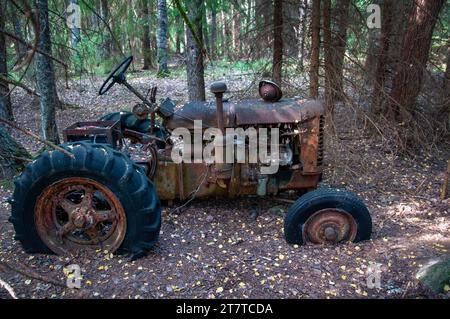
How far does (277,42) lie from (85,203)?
443 centimetres

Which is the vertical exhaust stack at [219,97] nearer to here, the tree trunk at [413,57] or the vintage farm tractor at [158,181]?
the vintage farm tractor at [158,181]

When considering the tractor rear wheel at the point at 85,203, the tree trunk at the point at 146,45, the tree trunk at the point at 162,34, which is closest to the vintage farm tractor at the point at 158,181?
the tractor rear wheel at the point at 85,203

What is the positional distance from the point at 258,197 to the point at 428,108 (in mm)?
3721

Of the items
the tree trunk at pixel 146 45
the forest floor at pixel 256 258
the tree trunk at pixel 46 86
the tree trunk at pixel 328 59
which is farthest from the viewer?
the tree trunk at pixel 146 45

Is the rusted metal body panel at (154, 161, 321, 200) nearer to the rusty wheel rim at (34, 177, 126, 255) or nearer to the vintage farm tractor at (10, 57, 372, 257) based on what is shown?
the vintage farm tractor at (10, 57, 372, 257)

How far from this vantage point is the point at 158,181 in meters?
4.39

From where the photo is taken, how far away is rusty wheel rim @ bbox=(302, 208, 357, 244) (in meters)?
3.64

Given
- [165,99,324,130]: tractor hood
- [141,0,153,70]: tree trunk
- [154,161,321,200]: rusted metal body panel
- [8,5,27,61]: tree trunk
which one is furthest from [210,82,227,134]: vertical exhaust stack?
[141,0,153,70]: tree trunk

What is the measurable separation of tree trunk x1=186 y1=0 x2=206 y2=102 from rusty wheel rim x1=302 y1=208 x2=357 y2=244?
13.3ft

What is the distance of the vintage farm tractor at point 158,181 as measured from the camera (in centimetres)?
334

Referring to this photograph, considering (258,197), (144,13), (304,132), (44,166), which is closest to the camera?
(44,166)
